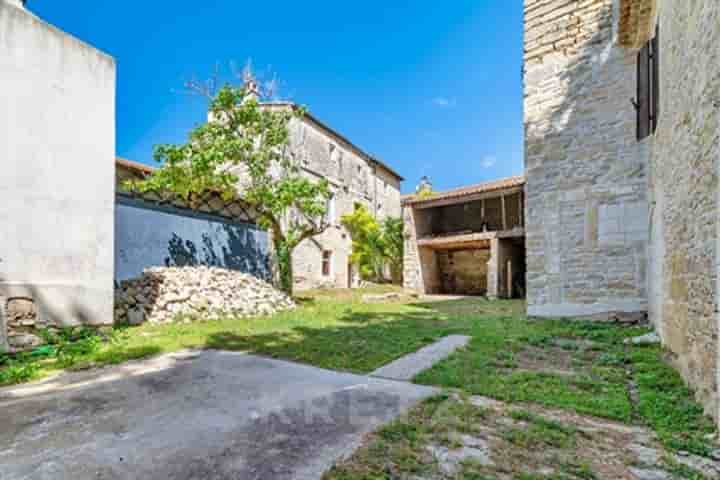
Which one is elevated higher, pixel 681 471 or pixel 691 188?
pixel 691 188

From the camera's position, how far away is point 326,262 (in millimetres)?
17000

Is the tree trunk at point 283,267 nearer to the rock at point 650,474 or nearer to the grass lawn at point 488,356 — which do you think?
the grass lawn at point 488,356

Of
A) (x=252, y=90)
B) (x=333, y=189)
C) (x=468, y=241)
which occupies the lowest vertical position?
(x=468, y=241)

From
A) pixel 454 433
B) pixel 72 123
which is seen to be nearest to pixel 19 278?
pixel 72 123

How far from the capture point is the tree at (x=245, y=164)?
8086 mm

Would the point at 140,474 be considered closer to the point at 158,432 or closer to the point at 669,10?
the point at 158,432

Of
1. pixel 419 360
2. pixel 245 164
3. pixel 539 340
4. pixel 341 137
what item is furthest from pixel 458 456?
pixel 341 137

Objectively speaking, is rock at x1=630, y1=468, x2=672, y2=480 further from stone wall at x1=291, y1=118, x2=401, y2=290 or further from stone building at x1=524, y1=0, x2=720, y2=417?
stone wall at x1=291, y1=118, x2=401, y2=290

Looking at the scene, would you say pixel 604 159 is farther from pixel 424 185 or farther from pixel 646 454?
pixel 424 185

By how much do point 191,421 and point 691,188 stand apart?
4.07 m

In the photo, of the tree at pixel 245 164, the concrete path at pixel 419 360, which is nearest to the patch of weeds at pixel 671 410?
the concrete path at pixel 419 360

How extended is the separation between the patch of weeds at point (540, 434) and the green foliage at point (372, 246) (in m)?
14.9

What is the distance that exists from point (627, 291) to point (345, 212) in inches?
537

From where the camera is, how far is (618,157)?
6195mm
